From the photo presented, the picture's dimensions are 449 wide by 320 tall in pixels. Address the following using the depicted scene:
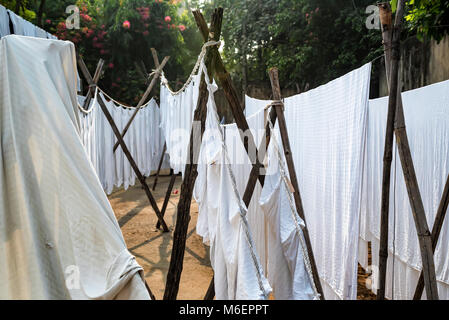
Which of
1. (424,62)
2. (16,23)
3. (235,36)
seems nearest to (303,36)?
(235,36)

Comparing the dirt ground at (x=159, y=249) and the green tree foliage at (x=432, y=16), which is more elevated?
the green tree foliage at (x=432, y=16)

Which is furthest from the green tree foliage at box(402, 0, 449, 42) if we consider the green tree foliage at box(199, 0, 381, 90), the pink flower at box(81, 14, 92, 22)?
the pink flower at box(81, 14, 92, 22)

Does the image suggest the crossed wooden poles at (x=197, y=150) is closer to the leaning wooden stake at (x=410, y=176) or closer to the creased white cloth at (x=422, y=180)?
the leaning wooden stake at (x=410, y=176)

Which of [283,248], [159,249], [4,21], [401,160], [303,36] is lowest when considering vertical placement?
[159,249]

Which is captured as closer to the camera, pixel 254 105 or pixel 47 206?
pixel 47 206

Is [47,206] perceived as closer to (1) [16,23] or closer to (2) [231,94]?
(2) [231,94]

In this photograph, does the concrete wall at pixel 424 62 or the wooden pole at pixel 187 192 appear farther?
the concrete wall at pixel 424 62

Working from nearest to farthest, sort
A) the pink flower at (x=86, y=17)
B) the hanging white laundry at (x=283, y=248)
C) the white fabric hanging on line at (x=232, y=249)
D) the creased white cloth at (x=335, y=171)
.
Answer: the white fabric hanging on line at (x=232, y=249)
the hanging white laundry at (x=283, y=248)
the creased white cloth at (x=335, y=171)
the pink flower at (x=86, y=17)

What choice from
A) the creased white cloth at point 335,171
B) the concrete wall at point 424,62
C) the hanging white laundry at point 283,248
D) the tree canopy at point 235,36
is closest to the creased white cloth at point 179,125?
the creased white cloth at point 335,171

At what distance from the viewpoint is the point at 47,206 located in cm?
96

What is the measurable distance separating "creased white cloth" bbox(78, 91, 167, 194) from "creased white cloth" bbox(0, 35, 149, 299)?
2.75 m

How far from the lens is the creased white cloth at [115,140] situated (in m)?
4.21

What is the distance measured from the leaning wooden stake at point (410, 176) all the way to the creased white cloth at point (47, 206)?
4.23ft

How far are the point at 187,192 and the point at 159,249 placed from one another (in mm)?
2379
